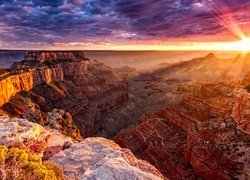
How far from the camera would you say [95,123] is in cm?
8462

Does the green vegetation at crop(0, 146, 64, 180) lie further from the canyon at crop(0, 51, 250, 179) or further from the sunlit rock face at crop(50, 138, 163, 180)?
the canyon at crop(0, 51, 250, 179)

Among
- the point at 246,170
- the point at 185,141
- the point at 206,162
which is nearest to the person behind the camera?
the point at 246,170

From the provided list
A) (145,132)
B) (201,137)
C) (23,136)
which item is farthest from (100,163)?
(145,132)

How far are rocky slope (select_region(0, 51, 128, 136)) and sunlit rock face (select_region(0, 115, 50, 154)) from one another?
37.1 m

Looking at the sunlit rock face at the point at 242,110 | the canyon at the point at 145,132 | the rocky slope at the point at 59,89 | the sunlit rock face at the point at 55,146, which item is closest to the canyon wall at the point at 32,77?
the rocky slope at the point at 59,89

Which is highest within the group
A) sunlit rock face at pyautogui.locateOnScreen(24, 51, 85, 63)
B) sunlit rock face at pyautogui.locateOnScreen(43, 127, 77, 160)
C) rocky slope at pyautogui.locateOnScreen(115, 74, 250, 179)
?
sunlit rock face at pyautogui.locateOnScreen(24, 51, 85, 63)

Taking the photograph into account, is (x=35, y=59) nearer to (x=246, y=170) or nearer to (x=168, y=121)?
(x=168, y=121)

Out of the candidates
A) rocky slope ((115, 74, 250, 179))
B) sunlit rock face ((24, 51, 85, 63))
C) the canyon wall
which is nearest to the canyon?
rocky slope ((115, 74, 250, 179))

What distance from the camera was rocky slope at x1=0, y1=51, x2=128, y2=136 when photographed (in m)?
66.0

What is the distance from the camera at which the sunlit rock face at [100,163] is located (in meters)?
13.6

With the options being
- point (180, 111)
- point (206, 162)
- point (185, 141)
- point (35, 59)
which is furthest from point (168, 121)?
point (35, 59)

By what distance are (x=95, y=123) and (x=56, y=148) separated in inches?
2620

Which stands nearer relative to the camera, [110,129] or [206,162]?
[206,162]

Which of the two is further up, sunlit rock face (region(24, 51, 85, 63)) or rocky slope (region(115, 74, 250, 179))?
sunlit rock face (region(24, 51, 85, 63))
